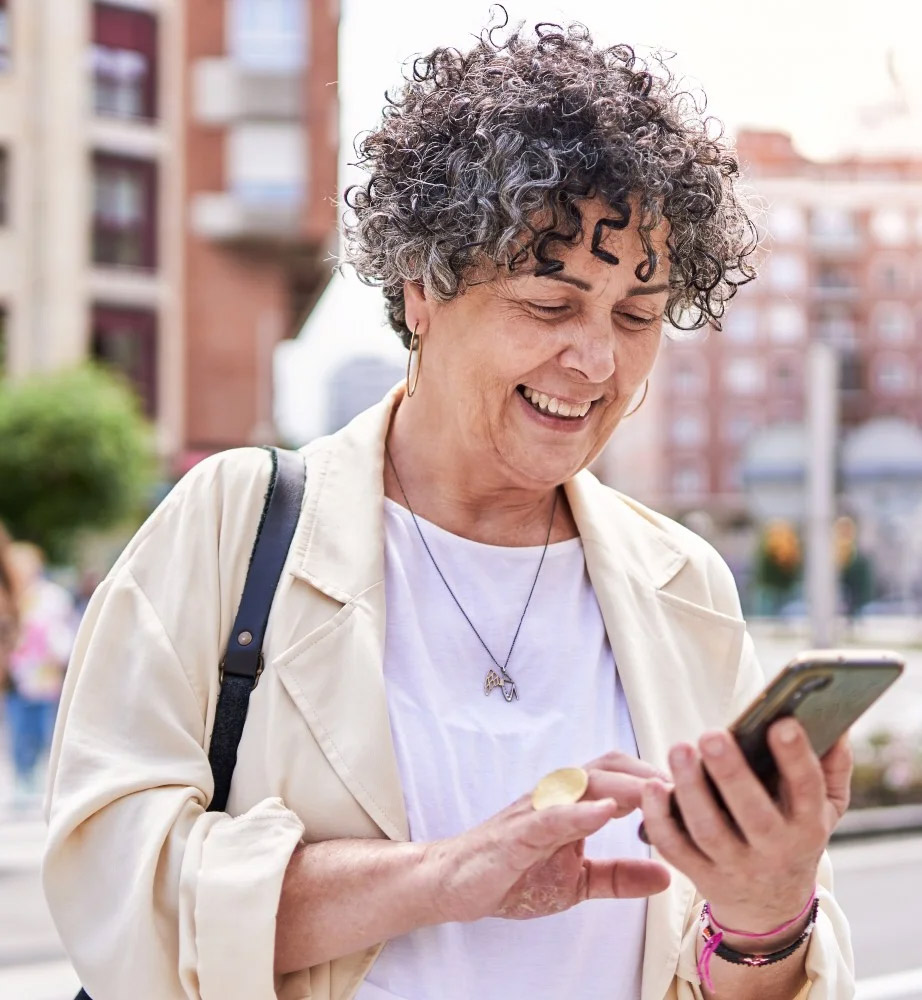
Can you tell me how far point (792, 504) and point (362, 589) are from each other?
43.8ft

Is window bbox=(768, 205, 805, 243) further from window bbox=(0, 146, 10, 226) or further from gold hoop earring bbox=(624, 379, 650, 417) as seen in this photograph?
gold hoop earring bbox=(624, 379, 650, 417)

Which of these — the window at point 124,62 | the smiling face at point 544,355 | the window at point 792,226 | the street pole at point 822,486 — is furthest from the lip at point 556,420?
the window at point 792,226

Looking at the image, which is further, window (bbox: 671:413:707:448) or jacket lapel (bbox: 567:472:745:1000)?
window (bbox: 671:413:707:448)

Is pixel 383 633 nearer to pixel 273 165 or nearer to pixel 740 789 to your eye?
pixel 740 789

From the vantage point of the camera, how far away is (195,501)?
1.53 m

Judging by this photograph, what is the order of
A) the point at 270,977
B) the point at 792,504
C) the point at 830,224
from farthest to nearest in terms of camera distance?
the point at 830,224, the point at 792,504, the point at 270,977

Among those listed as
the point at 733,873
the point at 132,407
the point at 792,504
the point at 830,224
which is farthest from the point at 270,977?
the point at 830,224

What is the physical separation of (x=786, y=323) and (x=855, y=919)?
50.1 meters

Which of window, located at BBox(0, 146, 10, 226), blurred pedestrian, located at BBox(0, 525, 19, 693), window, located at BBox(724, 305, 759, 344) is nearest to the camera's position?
blurred pedestrian, located at BBox(0, 525, 19, 693)

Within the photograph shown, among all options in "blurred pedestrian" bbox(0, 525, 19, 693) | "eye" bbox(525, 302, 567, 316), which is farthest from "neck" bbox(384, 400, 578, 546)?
"blurred pedestrian" bbox(0, 525, 19, 693)

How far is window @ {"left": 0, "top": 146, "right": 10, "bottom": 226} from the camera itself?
2436 centimetres

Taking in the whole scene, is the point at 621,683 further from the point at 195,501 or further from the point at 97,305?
the point at 97,305

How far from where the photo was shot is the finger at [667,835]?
1.19 meters

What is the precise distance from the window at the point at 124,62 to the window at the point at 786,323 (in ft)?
108
